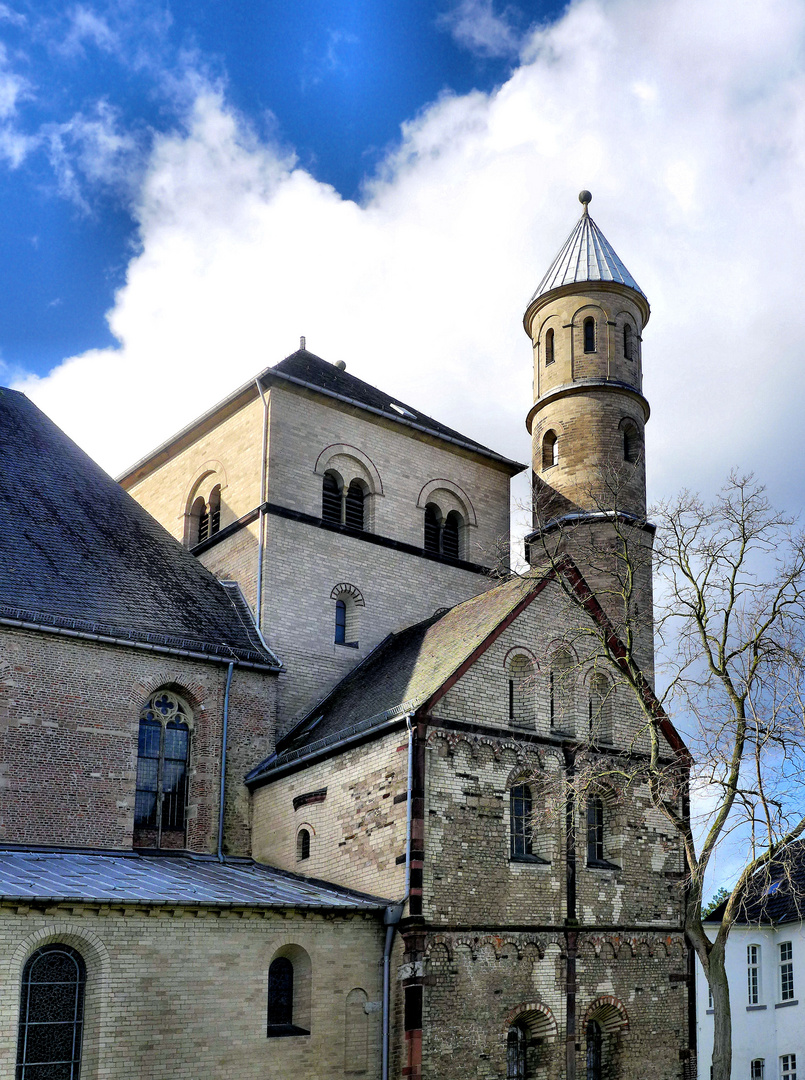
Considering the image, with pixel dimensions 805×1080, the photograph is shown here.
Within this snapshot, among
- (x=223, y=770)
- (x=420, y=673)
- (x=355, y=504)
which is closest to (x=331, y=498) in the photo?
(x=355, y=504)

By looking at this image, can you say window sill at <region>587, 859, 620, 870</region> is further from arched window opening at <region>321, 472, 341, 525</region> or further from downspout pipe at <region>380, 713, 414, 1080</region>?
arched window opening at <region>321, 472, 341, 525</region>

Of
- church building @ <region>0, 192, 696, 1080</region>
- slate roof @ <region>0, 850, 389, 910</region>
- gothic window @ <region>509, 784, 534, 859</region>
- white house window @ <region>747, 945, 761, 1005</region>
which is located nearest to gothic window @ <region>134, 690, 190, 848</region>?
church building @ <region>0, 192, 696, 1080</region>

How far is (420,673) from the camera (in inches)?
955

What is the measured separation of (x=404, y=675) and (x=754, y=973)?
20.9 metres

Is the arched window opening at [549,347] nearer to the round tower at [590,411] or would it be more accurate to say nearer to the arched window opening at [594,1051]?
the round tower at [590,411]

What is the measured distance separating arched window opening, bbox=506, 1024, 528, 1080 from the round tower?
10.7 metres

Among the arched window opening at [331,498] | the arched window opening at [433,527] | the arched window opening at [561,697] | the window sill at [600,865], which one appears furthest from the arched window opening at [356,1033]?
the arched window opening at [433,527]

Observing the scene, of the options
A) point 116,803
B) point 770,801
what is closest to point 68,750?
point 116,803

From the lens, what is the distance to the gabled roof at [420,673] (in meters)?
23.0

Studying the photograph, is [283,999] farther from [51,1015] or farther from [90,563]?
[90,563]

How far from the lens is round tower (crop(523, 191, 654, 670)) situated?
3048 centimetres

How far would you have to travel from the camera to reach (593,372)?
3275 cm

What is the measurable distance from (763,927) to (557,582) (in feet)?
65.3

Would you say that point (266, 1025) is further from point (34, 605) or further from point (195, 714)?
point (34, 605)
